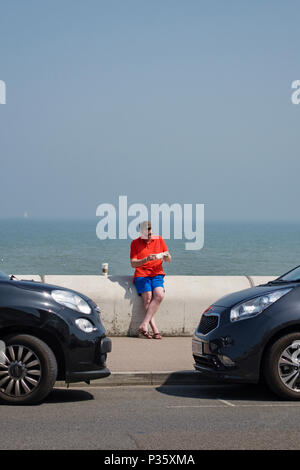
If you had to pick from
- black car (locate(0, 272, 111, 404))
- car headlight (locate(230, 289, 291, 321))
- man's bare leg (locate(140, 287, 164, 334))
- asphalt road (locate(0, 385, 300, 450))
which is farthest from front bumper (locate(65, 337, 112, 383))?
man's bare leg (locate(140, 287, 164, 334))

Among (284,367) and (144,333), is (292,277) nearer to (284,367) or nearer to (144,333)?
(284,367)

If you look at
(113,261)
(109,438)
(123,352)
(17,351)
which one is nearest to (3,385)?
(17,351)

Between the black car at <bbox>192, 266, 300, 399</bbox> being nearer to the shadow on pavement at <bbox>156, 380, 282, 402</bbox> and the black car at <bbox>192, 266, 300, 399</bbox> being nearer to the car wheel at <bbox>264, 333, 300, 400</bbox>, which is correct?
the car wheel at <bbox>264, 333, 300, 400</bbox>

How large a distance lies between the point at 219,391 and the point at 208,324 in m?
0.88

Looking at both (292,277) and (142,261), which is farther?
(142,261)

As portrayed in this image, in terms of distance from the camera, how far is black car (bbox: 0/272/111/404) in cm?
811

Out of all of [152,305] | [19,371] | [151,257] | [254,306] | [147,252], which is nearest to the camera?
[19,371]

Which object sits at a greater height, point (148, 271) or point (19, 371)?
point (148, 271)

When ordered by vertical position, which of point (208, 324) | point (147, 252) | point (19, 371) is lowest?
point (19, 371)

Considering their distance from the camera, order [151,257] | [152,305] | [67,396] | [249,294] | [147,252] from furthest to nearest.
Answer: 1. [147,252]
2. [151,257]
3. [152,305]
4. [67,396]
5. [249,294]

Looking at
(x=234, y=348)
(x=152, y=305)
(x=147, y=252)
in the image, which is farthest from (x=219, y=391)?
(x=147, y=252)

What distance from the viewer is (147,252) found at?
12789mm

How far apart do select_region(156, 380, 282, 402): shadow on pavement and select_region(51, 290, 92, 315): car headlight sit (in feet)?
4.76

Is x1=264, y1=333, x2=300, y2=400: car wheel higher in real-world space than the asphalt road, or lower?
higher
